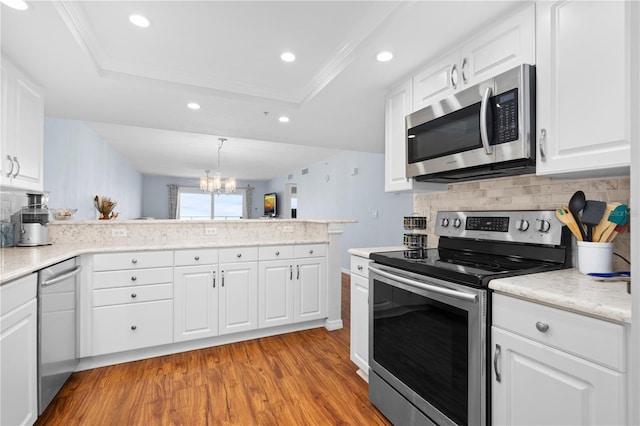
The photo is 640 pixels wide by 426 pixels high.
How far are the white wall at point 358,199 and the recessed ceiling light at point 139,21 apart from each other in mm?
3022

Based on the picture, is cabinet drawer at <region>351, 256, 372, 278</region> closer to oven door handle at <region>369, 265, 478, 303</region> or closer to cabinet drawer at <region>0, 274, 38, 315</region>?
oven door handle at <region>369, 265, 478, 303</region>

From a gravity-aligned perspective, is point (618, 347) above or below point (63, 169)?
below

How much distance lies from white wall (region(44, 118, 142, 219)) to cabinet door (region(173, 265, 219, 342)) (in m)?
2.20

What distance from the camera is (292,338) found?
9.87 ft

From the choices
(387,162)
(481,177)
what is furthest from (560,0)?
(387,162)

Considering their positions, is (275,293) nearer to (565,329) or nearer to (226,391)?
(226,391)

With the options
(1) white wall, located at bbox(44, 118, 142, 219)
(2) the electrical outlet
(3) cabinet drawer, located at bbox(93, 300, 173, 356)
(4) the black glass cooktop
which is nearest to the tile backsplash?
(4) the black glass cooktop

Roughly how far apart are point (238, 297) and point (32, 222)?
5.64ft

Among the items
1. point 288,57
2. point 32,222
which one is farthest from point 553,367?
point 32,222

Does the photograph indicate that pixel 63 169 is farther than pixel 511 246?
Yes

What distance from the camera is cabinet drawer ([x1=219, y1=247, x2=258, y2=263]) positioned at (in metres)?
2.84

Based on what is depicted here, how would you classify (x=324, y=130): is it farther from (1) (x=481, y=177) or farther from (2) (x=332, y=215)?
(2) (x=332, y=215)

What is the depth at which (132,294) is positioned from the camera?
2.53 metres

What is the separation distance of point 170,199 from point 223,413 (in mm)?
9722
